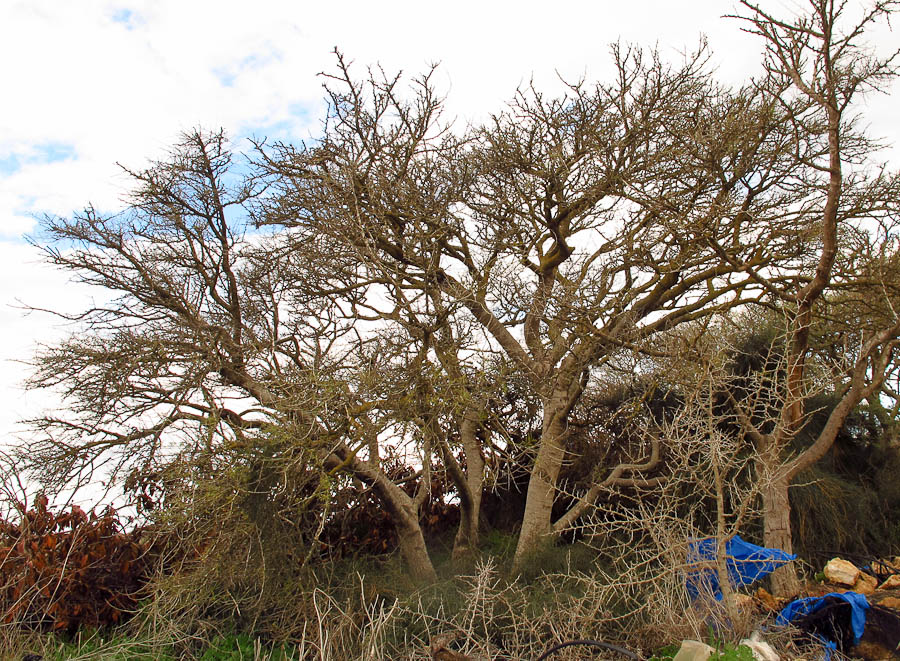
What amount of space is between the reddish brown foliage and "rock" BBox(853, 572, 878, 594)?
8509 mm

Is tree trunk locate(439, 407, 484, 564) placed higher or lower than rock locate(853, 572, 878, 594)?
higher

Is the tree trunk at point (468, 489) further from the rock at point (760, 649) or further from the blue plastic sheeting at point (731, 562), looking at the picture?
the rock at point (760, 649)

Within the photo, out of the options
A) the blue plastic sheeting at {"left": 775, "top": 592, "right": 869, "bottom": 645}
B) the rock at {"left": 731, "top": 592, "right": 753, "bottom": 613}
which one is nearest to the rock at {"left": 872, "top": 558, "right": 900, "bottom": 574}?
the blue plastic sheeting at {"left": 775, "top": 592, "right": 869, "bottom": 645}

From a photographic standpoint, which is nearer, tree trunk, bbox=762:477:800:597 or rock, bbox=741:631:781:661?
rock, bbox=741:631:781:661

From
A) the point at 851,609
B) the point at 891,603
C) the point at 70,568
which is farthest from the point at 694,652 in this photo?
the point at 70,568

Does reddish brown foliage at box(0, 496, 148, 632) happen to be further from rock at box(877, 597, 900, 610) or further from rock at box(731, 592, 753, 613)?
rock at box(877, 597, 900, 610)

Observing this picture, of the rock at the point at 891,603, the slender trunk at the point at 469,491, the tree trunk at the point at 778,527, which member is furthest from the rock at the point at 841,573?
the slender trunk at the point at 469,491

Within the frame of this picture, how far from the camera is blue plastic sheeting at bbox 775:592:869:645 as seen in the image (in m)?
6.17

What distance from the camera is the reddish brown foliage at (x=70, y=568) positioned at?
7883 mm

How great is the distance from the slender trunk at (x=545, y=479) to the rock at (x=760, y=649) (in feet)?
13.0

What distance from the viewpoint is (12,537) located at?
8.34m

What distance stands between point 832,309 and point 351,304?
7.55 meters

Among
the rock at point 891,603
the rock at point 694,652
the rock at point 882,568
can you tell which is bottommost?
the rock at point 891,603

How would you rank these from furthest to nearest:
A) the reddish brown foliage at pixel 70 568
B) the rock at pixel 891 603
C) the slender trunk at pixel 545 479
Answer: the slender trunk at pixel 545 479, the reddish brown foliage at pixel 70 568, the rock at pixel 891 603
